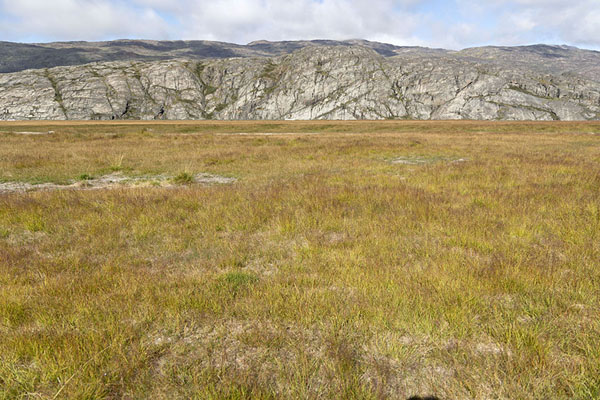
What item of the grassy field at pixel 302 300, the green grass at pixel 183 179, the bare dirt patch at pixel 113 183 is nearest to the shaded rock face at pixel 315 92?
the bare dirt patch at pixel 113 183

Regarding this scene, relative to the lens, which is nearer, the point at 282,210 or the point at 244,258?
the point at 244,258

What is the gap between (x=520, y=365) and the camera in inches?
111

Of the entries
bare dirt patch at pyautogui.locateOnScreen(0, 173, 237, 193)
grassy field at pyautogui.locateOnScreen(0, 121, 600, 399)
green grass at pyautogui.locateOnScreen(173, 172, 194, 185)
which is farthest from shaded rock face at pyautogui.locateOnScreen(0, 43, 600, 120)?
grassy field at pyautogui.locateOnScreen(0, 121, 600, 399)

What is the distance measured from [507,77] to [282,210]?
706 ft

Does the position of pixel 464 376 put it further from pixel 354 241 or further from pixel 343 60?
pixel 343 60

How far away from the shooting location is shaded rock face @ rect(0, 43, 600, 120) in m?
158

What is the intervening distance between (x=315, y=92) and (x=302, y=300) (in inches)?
7732

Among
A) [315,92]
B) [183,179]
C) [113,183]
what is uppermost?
[315,92]

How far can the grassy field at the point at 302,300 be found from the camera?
275 centimetres

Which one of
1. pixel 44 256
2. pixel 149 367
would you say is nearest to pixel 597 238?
pixel 149 367

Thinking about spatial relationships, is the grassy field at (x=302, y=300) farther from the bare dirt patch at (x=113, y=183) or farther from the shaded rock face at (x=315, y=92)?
the shaded rock face at (x=315, y=92)

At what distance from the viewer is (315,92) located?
611 feet

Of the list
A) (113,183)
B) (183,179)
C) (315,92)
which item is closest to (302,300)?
(183,179)

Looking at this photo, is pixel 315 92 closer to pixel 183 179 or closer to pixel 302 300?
pixel 183 179
